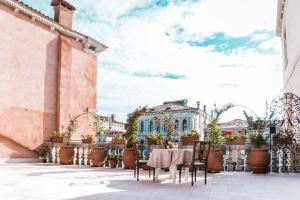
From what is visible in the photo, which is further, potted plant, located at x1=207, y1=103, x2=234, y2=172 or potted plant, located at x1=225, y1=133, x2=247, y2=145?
potted plant, located at x1=225, y1=133, x2=247, y2=145

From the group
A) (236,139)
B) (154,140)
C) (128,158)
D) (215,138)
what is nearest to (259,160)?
(236,139)

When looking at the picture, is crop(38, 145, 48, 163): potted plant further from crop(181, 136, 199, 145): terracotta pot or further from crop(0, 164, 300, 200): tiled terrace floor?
crop(181, 136, 199, 145): terracotta pot

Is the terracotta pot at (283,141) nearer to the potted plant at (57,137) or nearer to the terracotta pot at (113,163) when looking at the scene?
the terracotta pot at (113,163)

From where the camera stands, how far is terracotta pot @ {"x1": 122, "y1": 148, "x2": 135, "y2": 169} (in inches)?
384

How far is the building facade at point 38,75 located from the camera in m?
11.5

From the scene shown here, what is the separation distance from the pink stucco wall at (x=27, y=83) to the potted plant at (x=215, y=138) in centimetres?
713

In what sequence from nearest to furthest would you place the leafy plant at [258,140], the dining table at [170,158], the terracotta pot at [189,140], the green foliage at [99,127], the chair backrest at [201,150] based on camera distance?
1. the chair backrest at [201,150]
2. the dining table at [170,158]
3. the leafy plant at [258,140]
4. the terracotta pot at [189,140]
5. the green foliage at [99,127]

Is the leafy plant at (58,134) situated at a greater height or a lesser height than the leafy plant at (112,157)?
greater

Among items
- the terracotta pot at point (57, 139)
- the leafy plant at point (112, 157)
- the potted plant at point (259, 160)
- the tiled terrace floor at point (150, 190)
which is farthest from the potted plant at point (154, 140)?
the terracotta pot at point (57, 139)

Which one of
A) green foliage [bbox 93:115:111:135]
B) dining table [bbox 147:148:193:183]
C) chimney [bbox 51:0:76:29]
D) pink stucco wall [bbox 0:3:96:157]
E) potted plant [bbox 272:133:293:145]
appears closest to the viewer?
dining table [bbox 147:148:193:183]

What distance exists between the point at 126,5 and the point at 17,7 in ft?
16.5

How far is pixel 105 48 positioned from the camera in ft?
54.5

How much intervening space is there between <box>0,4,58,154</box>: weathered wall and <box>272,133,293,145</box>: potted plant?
8.95 metres

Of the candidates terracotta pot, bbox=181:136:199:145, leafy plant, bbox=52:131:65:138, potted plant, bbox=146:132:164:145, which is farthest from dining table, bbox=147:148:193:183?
leafy plant, bbox=52:131:65:138
